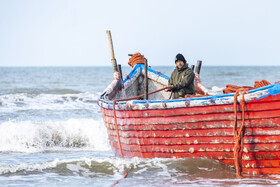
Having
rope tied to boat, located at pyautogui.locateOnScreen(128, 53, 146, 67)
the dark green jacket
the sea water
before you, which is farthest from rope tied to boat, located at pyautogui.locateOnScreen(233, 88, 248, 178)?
rope tied to boat, located at pyautogui.locateOnScreen(128, 53, 146, 67)

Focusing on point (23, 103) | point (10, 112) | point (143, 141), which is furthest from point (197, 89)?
point (23, 103)

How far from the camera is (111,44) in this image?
10.4 meters

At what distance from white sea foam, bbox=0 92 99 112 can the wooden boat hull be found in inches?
496

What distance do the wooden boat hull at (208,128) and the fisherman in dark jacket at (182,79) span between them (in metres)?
1.07

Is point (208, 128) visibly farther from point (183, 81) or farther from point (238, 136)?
point (183, 81)

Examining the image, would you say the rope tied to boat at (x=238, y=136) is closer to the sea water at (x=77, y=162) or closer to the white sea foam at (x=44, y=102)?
the sea water at (x=77, y=162)

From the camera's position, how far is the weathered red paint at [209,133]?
238 inches

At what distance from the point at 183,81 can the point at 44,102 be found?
15592 millimetres

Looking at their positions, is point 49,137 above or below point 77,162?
above

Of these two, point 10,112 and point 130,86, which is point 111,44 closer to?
point 130,86

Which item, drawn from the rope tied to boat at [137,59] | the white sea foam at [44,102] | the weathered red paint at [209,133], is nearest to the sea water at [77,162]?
the weathered red paint at [209,133]

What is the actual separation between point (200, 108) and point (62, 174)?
2880 mm

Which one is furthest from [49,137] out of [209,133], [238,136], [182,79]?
[238,136]

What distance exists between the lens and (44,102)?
22.4 meters
